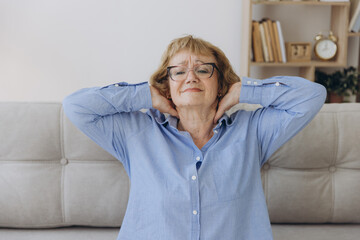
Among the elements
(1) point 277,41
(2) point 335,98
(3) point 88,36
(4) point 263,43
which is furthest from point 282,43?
(3) point 88,36

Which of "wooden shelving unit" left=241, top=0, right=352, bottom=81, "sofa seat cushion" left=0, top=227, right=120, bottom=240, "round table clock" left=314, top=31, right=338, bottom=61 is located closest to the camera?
"sofa seat cushion" left=0, top=227, right=120, bottom=240

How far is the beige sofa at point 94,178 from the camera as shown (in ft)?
5.28

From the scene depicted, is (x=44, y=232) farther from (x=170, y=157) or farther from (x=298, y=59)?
(x=298, y=59)

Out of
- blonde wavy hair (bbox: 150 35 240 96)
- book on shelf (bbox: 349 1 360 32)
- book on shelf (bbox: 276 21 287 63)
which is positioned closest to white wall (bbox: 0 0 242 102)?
book on shelf (bbox: 276 21 287 63)

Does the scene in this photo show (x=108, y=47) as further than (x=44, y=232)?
Yes

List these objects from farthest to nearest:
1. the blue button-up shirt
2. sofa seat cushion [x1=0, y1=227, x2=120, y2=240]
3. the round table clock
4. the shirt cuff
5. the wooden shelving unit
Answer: the round table clock
the wooden shelving unit
sofa seat cushion [x1=0, y1=227, x2=120, y2=240]
the shirt cuff
the blue button-up shirt

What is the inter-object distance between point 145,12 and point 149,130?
1.73 m

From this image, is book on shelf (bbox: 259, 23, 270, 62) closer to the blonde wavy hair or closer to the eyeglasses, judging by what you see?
the blonde wavy hair

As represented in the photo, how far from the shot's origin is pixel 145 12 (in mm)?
2949

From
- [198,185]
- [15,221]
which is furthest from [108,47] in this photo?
[198,185]

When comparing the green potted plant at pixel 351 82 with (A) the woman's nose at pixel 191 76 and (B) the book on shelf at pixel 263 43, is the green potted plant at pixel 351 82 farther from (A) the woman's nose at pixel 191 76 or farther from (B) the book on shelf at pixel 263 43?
(A) the woman's nose at pixel 191 76

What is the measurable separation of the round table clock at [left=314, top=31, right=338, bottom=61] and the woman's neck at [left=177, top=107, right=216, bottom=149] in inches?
73.9

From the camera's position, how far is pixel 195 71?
4.79 feet

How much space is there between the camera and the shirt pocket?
1.34m
